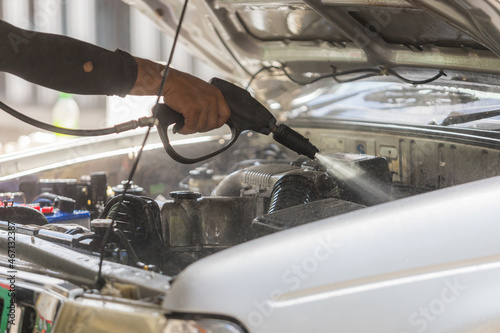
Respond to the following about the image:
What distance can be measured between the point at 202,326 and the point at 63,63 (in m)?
0.83

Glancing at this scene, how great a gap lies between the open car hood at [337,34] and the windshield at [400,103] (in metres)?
0.13

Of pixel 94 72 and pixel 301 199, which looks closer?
pixel 94 72

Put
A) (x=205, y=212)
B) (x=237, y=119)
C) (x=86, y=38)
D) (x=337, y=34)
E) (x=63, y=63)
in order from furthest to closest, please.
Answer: (x=86, y=38)
(x=337, y=34)
(x=205, y=212)
(x=237, y=119)
(x=63, y=63)

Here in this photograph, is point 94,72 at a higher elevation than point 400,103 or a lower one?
lower

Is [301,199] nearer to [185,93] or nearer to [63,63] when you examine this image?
[185,93]

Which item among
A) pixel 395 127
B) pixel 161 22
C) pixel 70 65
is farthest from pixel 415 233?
pixel 161 22

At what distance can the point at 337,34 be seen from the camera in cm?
232

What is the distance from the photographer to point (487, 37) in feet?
4.53

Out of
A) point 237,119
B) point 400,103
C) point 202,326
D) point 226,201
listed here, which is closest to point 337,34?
point 400,103

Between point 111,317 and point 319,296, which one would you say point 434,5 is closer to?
point 319,296

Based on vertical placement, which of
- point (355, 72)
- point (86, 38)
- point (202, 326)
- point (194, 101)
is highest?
point (86, 38)

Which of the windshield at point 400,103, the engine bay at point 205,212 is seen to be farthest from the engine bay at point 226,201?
the windshield at point 400,103

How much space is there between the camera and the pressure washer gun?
162 cm

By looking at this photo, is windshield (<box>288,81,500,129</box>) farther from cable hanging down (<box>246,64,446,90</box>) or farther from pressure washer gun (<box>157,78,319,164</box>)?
pressure washer gun (<box>157,78,319,164</box>)
